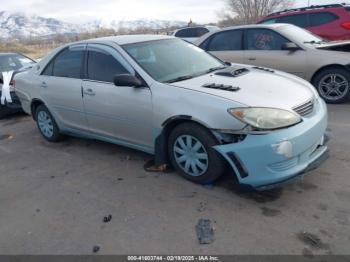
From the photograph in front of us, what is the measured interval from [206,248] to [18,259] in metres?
1.53

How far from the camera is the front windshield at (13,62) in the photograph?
833cm

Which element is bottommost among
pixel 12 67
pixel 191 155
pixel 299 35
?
pixel 191 155

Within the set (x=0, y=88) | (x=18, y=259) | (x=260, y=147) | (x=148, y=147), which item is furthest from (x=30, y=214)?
(x=0, y=88)

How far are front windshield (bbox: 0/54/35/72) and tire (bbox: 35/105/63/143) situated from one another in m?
3.11

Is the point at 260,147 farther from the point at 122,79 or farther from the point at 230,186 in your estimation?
the point at 122,79

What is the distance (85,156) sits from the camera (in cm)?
507

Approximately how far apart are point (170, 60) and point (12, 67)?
18.1 ft

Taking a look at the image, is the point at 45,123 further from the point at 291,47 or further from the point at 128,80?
the point at 291,47

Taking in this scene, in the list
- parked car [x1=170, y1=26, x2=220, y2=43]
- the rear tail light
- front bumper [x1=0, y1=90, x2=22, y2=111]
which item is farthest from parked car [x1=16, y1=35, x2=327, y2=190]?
parked car [x1=170, y1=26, x2=220, y2=43]

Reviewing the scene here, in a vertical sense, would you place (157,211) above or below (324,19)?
below

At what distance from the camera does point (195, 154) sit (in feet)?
12.2

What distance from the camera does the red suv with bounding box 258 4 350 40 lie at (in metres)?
9.23

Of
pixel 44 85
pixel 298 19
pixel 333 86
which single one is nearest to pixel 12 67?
pixel 44 85

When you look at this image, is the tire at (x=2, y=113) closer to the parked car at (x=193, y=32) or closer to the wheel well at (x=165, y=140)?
the wheel well at (x=165, y=140)
